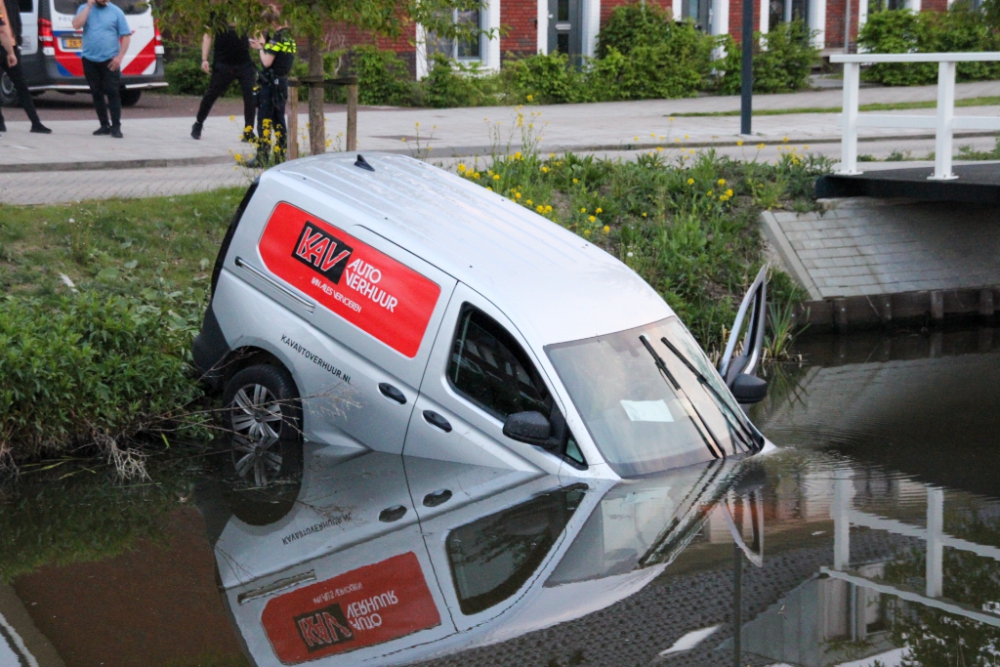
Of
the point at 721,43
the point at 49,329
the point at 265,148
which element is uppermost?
the point at 721,43

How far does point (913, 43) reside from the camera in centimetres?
3050

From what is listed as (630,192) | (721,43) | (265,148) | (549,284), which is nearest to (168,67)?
(721,43)

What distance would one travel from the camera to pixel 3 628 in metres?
4.95

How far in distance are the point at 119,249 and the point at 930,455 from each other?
6559 mm

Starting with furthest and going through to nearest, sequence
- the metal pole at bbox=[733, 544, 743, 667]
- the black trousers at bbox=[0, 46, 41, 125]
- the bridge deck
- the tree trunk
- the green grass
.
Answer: the green grass → the black trousers at bbox=[0, 46, 41, 125] → the bridge deck → the tree trunk → the metal pole at bbox=[733, 544, 743, 667]

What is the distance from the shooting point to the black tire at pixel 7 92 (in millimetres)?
21531

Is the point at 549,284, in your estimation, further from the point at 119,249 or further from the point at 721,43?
the point at 721,43

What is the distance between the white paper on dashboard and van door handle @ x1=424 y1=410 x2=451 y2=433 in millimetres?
953

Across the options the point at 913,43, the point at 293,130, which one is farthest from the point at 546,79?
the point at 293,130

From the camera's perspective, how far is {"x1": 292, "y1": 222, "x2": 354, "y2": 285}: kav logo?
7.16 meters

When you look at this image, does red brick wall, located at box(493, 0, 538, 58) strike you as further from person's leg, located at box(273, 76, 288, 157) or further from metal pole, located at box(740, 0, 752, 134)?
person's leg, located at box(273, 76, 288, 157)

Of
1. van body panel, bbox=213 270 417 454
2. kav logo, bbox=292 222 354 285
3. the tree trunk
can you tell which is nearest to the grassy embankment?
van body panel, bbox=213 270 417 454

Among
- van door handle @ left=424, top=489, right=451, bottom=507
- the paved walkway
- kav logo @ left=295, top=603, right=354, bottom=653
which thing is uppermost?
the paved walkway

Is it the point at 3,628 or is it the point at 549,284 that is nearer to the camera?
the point at 3,628
